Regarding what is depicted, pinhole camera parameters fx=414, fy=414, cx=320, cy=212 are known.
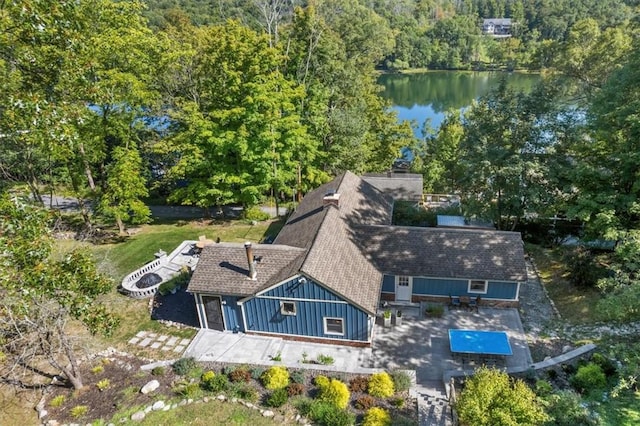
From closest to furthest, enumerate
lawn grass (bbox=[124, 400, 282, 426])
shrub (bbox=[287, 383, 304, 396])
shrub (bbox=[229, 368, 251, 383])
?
lawn grass (bbox=[124, 400, 282, 426]) → shrub (bbox=[287, 383, 304, 396]) → shrub (bbox=[229, 368, 251, 383])

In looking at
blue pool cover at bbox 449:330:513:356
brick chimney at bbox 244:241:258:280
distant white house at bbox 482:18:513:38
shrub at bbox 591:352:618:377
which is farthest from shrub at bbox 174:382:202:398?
distant white house at bbox 482:18:513:38

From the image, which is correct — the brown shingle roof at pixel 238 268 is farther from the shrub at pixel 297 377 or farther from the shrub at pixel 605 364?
the shrub at pixel 605 364

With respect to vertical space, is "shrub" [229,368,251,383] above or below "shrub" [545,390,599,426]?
below

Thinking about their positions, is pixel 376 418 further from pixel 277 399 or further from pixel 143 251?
pixel 143 251

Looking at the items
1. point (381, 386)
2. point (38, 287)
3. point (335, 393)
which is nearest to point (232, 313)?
point (335, 393)

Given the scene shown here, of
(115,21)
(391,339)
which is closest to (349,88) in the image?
(115,21)

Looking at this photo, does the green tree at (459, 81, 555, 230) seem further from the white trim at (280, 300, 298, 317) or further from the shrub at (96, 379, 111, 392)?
the shrub at (96, 379, 111, 392)

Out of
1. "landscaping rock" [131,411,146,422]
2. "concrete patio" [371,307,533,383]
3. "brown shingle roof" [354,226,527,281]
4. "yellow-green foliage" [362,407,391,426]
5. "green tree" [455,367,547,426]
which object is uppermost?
"brown shingle roof" [354,226,527,281]
